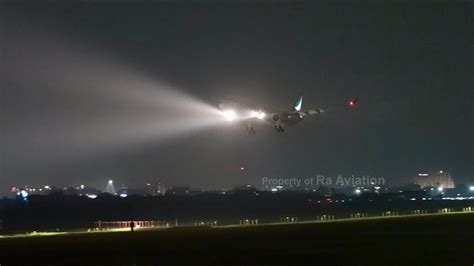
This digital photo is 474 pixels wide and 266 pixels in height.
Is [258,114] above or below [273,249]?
above

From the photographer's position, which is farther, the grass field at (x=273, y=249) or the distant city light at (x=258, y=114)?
the distant city light at (x=258, y=114)

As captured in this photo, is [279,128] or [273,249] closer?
[273,249]

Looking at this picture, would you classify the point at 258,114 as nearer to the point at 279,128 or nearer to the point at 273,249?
the point at 279,128

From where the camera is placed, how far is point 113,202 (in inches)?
6334

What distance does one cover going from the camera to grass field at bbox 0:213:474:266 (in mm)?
40250

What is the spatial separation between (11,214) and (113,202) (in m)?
35.3

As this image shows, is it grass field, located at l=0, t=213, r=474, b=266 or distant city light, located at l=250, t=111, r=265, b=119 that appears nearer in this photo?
grass field, located at l=0, t=213, r=474, b=266

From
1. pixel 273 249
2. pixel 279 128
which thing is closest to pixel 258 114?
pixel 279 128

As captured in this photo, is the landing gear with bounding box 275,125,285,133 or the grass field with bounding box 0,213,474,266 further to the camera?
the landing gear with bounding box 275,125,285,133

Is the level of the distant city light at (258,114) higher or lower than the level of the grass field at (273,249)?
higher

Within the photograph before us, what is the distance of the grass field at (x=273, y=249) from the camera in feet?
132

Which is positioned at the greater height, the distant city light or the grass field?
the distant city light

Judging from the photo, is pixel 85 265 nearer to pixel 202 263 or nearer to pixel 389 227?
pixel 202 263

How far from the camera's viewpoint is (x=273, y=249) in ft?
158
